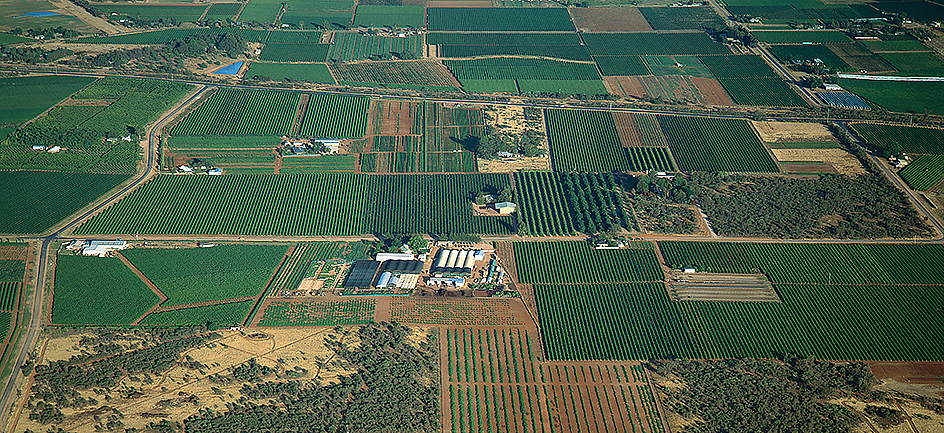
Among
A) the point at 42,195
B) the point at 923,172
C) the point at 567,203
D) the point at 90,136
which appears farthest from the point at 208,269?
the point at 923,172

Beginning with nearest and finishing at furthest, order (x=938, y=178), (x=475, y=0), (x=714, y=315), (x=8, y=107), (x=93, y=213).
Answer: (x=714, y=315), (x=93, y=213), (x=938, y=178), (x=8, y=107), (x=475, y=0)

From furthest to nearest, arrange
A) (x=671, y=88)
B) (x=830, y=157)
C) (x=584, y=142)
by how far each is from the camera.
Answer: (x=671, y=88)
(x=584, y=142)
(x=830, y=157)

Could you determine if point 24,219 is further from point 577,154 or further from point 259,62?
point 577,154

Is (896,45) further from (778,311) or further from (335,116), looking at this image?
(335,116)

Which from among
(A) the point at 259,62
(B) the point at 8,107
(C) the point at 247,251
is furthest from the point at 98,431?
(A) the point at 259,62

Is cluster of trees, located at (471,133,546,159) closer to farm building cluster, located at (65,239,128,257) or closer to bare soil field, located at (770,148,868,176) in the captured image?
bare soil field, located at (770,148,868,176)

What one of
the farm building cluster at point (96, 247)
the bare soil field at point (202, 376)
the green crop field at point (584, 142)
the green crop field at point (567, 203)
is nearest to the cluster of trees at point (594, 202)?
the green crop field at point (567, 203)
